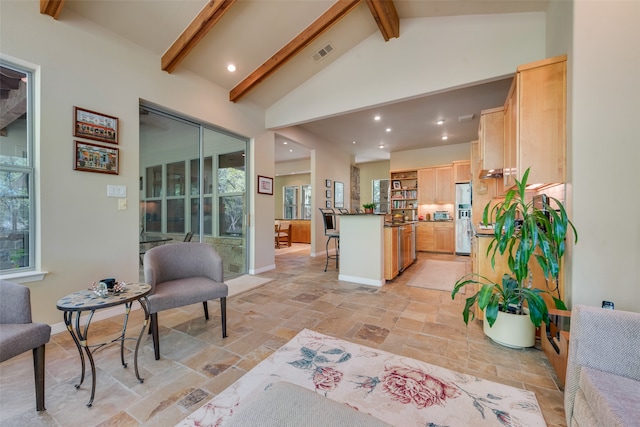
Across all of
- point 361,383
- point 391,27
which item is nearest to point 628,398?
point 361,383

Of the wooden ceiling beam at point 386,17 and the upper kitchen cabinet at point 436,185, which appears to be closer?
the wooden ceiling beam at point 386,17

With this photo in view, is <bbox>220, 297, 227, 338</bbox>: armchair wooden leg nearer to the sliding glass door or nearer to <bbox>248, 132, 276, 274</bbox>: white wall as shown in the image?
the sliding glass door

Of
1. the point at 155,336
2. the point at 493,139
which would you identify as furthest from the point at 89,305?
the point at 493,139

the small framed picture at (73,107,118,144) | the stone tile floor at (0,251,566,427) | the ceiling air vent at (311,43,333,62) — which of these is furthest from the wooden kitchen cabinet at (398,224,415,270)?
the small framed picture at (73,107,118,144)

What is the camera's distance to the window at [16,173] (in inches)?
86.8

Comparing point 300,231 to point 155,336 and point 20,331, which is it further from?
point 20,331

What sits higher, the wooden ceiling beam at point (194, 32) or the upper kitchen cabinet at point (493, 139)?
the wooden ceiling beam at point (194, 32)

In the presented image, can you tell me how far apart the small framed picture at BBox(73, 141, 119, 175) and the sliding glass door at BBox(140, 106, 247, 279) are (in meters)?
0.45

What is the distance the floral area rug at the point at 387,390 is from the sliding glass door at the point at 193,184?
101 inches

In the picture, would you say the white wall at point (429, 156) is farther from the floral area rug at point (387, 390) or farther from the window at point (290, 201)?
the floral area rug at point (387, 390)

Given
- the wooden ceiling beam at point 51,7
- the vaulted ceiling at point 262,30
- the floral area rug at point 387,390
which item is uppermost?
the vaulted ceiling at point 262,30

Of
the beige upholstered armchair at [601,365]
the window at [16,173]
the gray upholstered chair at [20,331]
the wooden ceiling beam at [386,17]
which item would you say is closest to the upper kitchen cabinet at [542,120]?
the beige upholstered armchair at [601,365]

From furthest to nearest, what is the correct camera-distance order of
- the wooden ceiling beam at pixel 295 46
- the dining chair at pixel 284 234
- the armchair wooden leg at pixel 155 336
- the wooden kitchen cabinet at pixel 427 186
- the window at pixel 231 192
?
the dining chair at pixel 284 234, the wooden kitchen cabinet at pixel 427 186, the window at pixel 231 192, the wooden ceiling beam at pixel 295 46, the armchair wooden leg at pixel 155 336

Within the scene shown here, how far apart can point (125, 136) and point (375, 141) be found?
18.4ft
